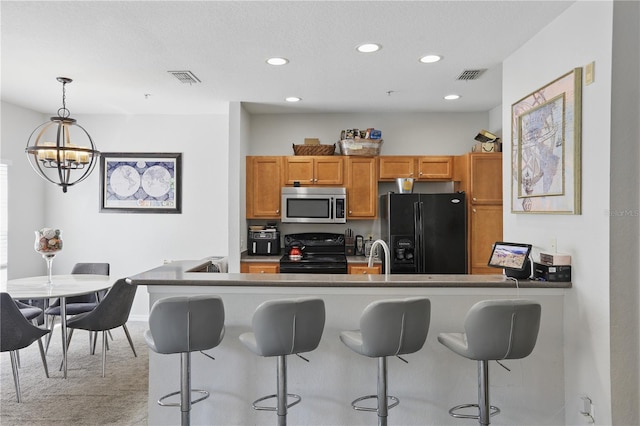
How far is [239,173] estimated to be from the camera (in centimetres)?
471

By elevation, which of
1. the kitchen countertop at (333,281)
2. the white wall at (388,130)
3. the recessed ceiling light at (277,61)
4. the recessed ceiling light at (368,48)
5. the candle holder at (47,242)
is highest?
the recessed ceiling light at (277,61)

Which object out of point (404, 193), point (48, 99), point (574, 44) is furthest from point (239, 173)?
point (574, 44)

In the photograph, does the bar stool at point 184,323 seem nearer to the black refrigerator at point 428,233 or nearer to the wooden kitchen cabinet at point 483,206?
the black refrigerator at point 428,233

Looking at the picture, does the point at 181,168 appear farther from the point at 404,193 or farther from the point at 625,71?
the point at 625,71

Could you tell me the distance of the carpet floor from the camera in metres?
2.86

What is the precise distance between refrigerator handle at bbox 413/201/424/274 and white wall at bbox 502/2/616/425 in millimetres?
1811

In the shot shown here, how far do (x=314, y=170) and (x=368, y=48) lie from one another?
80.1 inches

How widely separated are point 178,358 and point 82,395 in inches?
46.6

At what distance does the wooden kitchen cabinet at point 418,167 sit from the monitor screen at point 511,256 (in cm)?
227

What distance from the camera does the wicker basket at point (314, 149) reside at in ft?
16.3

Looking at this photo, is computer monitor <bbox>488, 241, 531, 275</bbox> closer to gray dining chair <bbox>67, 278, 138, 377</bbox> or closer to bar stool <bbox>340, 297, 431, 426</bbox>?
bar stool <bbox>340, 297, 431, 426</bbox>

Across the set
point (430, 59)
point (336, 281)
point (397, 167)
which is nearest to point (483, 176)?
point (397, 167)

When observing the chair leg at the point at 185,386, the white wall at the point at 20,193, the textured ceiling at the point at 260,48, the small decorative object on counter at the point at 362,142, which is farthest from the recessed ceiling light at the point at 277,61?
the white wall at the point at 20,193

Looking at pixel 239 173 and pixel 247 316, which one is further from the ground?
pixel 239 173
